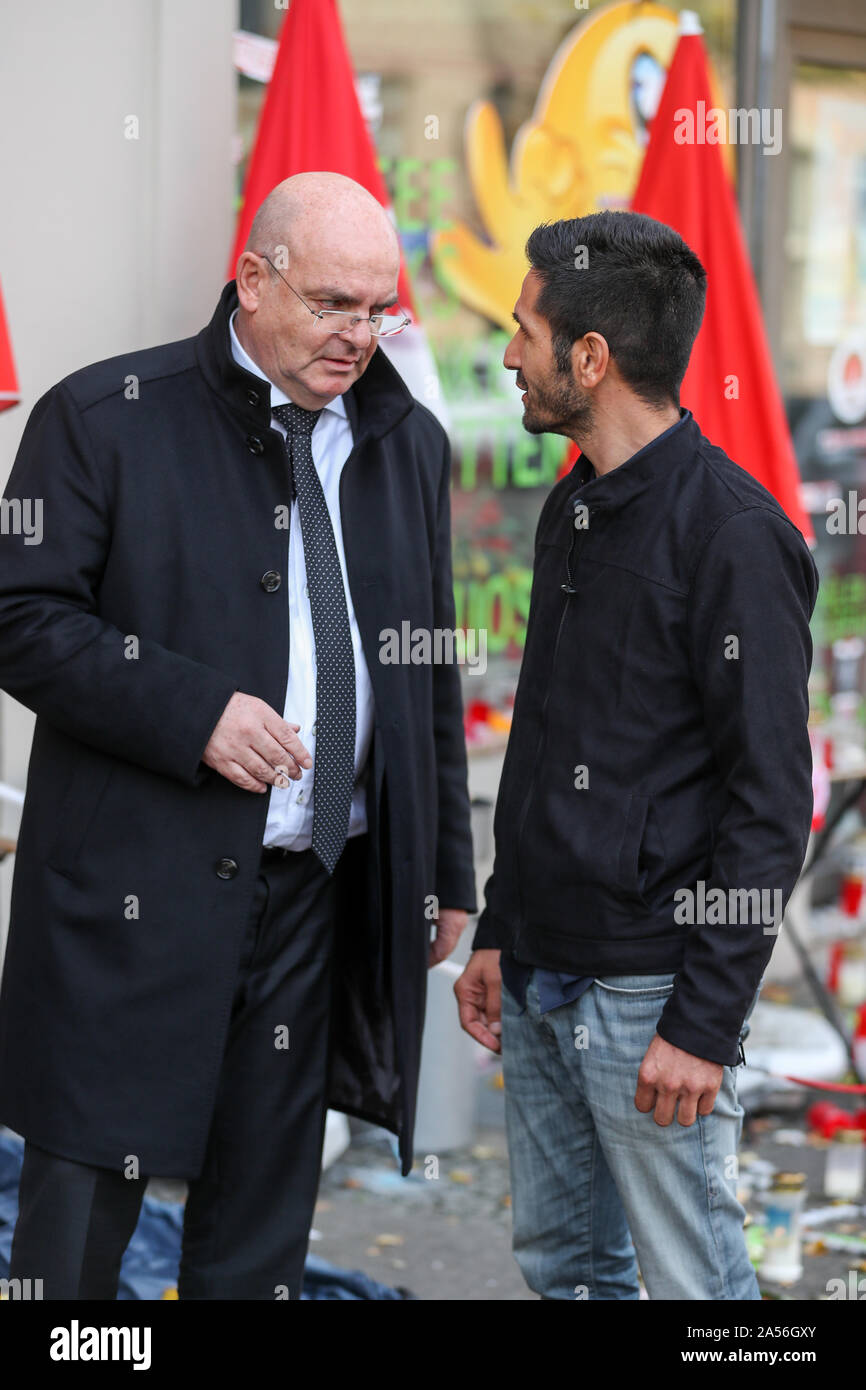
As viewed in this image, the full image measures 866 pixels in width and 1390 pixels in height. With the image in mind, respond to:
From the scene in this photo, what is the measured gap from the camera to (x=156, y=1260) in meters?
3.54

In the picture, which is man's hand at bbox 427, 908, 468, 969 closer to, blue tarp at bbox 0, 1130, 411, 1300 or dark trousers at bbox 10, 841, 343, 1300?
dark trousers at bbox 10, 841, 343, 1300

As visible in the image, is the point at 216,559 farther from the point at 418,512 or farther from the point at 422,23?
the point at 422,23

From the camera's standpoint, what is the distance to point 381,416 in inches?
106

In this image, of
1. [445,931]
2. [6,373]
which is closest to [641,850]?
[445,931]

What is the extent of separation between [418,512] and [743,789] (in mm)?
949

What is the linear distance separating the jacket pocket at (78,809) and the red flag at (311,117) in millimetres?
1416

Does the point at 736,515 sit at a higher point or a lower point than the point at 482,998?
higher

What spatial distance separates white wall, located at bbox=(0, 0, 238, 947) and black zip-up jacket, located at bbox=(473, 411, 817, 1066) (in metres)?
1.41

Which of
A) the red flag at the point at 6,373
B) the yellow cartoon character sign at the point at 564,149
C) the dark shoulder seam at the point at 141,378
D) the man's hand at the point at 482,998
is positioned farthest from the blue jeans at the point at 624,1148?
the yellow cartoon character sign at the point at 564,149

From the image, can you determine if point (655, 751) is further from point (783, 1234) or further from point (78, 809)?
point (783, 1234)

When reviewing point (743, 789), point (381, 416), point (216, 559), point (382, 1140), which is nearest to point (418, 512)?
point (381, 416)

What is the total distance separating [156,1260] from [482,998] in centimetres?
134

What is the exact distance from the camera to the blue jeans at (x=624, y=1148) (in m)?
2.26

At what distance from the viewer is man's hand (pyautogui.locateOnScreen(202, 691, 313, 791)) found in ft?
7.84
